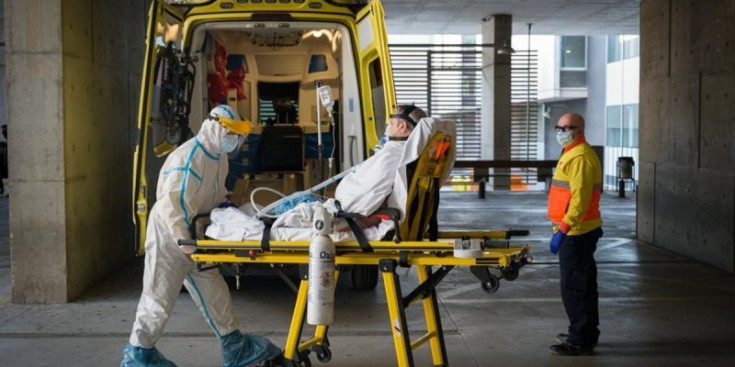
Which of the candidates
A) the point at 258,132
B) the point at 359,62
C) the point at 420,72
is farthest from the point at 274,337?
the point at 420,72

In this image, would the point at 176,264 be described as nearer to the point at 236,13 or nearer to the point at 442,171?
the point at 442,171

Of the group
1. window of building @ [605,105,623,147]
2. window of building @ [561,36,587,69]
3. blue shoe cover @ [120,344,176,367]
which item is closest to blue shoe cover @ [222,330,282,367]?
blue shoe cover @ [120,344,176,367]

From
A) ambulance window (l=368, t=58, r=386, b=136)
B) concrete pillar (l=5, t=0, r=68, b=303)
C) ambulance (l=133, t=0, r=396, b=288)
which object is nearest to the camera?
concrete pillar (l=5, t=0, r=68, b=303)

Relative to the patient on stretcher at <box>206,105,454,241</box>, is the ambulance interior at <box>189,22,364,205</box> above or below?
above

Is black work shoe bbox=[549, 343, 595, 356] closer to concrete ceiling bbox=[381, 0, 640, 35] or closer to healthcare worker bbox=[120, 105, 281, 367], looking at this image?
healthcare worker bbox=[120, 105, 281, 367]

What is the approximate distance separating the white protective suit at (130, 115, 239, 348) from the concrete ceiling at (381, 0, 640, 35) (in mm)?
13180

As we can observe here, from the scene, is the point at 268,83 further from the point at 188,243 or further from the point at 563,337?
the point at 188,243

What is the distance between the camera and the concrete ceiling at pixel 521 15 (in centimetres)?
1853

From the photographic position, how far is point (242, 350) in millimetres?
5312

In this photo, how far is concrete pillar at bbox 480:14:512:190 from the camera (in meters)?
20.6

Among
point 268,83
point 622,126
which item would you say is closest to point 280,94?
point 268,83

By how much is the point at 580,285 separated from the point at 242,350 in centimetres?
221

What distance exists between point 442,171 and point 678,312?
3.18 m

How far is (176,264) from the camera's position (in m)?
5.09
